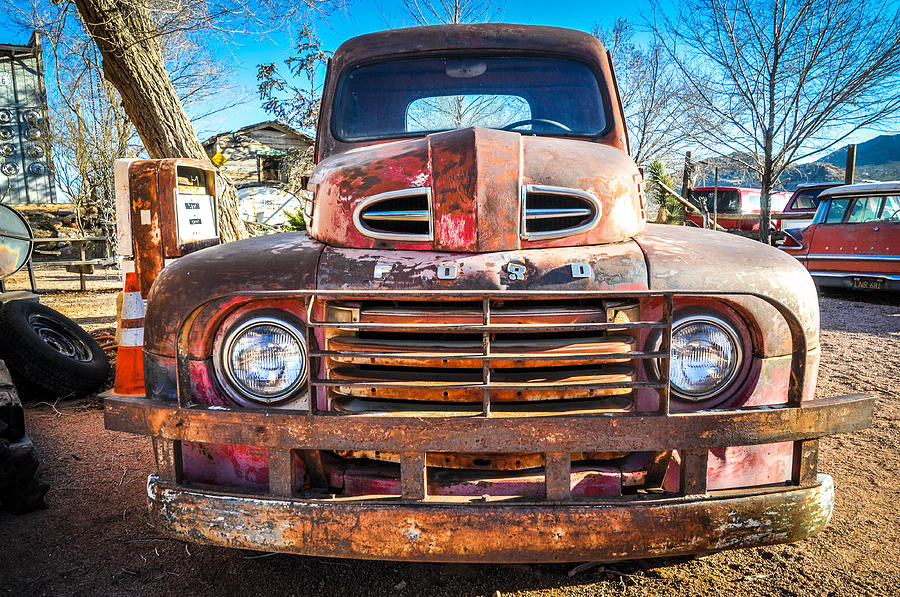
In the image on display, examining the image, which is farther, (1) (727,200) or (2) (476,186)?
(1) (727,200)

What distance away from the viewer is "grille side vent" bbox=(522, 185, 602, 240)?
217 cm

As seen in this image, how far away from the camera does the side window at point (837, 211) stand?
10625 mm

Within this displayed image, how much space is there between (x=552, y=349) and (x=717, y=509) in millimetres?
688

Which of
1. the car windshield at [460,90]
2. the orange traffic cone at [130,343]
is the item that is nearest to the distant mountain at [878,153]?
the car windshield at [460,90]

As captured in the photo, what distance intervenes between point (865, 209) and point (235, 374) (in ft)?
38.3

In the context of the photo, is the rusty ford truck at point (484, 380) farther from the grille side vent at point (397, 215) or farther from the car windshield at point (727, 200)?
the car windshield at point (727, 200)

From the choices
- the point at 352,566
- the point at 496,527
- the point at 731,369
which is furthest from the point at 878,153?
Result: the point at 496,527

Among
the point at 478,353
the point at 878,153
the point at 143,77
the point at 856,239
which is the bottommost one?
the point at 478,353

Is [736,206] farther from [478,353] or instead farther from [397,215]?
[478,353]

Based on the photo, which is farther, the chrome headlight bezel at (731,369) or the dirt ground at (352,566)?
the dirt ground at (352,566)

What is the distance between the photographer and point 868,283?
9.93 metres

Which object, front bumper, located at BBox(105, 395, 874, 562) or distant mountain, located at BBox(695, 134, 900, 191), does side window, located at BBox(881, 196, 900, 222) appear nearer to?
front bumper, located at BBox(105, 395, 874, 562)

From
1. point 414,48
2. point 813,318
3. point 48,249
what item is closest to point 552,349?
point 813,318

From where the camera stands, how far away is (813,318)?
2035 mm
